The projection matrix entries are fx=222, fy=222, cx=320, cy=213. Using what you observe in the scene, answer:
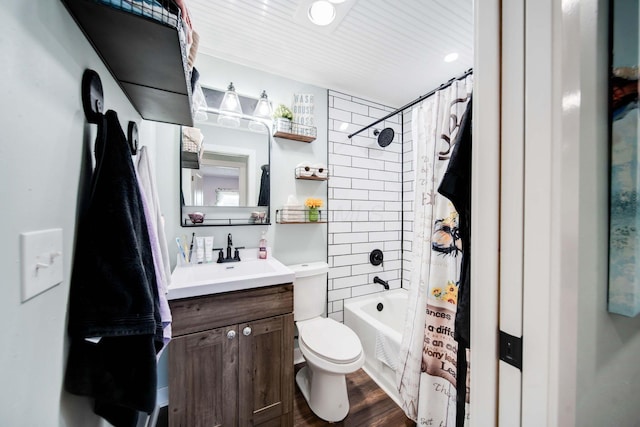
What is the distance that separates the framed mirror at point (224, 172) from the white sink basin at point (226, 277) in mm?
308

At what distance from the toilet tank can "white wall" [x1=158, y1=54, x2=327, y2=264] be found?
0.77 feet

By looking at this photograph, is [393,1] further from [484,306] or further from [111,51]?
[484,306]

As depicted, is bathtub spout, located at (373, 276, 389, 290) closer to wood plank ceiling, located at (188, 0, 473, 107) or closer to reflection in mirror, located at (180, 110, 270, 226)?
reflection in mirror, located at (180, 110, 270, 226)

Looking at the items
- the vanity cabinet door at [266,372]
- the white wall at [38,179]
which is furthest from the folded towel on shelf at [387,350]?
the white wall at [38,179]

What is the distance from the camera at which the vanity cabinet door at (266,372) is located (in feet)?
3.99

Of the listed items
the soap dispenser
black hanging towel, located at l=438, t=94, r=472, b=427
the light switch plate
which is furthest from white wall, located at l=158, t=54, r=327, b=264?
black hanging towel, located at l=438, t=94, r=472, b=427

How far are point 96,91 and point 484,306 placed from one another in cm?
119

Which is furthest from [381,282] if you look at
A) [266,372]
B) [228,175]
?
[228,175]

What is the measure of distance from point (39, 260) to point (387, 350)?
1.85 m

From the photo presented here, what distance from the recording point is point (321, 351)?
1.39 meters

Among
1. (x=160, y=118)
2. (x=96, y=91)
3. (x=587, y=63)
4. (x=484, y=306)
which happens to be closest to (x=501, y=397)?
(x=484, y=306)

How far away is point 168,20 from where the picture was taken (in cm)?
55

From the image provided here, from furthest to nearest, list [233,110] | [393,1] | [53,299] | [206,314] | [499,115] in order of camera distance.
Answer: [233,110]
[393,1]
[206,314]
[499,115]
[53,299]

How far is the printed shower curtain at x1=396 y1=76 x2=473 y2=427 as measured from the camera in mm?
1145
